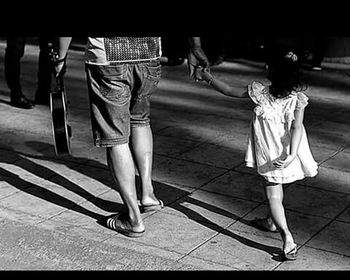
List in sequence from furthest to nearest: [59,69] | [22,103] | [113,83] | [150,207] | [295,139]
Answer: [22,103] < [150,207] < [59,69] < [113,83] < [295,139]

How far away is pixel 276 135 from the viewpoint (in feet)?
12.8

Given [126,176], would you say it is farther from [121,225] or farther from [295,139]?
[295,139]

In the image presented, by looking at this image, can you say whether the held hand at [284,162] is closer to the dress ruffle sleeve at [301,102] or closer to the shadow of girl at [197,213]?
the dress ruffle sleeve at [301,102]

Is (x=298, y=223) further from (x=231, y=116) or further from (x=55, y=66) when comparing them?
(x=231, y=116)

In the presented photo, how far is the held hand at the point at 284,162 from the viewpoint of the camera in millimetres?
3817

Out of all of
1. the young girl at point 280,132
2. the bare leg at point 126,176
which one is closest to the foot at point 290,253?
the young girl at point 280,132

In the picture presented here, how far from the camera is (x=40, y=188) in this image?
17.5 feet

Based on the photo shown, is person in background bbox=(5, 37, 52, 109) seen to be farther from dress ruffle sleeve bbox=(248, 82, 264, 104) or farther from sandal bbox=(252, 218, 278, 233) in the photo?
dress ruffle sleeve bbox=(248, 82, 264, 104)

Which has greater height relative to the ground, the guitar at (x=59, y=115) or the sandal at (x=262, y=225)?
the guitar at (x=59, y=115)

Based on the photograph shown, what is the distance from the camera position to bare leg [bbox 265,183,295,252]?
389 cm

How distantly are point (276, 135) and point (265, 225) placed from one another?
0.78 metres

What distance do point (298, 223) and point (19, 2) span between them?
4.36 meters

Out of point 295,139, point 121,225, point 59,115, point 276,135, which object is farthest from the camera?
point 59,115

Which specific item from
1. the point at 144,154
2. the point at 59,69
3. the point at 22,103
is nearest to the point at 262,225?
the point at 144,154
